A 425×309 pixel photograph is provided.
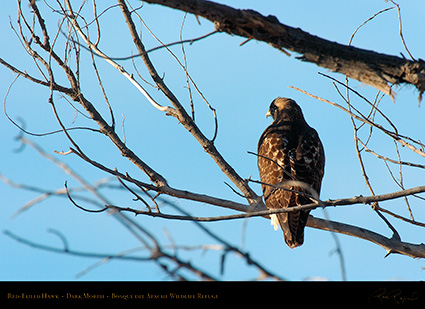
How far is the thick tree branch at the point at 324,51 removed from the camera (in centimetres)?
338

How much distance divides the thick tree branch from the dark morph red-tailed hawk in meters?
2.56

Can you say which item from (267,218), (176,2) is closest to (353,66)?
(176,2)

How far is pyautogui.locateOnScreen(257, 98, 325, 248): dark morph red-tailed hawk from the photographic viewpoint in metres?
6.41

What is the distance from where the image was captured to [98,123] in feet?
18.2

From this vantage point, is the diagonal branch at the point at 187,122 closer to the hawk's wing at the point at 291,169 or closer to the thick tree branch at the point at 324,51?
the hawk's wing at the point at 291,169

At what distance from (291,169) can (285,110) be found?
1995 millimetres
